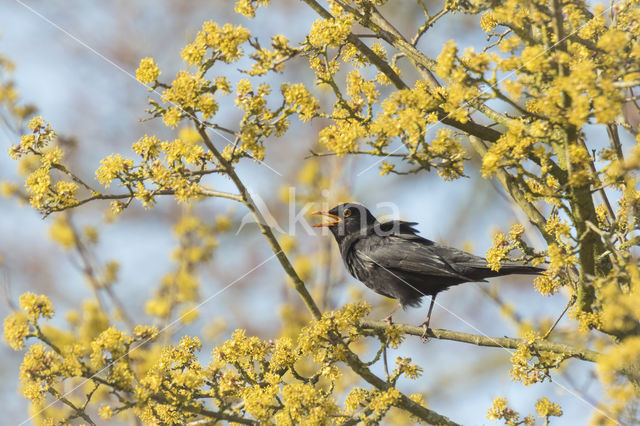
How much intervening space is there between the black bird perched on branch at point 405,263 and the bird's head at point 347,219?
107 millimetres

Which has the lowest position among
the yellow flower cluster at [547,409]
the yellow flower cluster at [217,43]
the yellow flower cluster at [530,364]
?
the yellow flower cluster at [547,409]

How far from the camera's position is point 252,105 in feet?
9.65

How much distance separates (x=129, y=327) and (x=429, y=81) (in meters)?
2.75

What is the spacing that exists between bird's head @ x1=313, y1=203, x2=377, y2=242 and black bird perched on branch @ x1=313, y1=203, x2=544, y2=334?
0.35ft

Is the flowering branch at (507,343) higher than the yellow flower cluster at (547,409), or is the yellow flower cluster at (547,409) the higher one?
the flowering branch at (507,343)

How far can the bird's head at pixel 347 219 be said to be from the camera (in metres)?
5.92

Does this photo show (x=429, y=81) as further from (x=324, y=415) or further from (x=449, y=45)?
(x=324, y=415)

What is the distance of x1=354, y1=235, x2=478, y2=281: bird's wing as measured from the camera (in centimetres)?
501

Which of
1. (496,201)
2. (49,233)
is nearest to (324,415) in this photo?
(49,233)

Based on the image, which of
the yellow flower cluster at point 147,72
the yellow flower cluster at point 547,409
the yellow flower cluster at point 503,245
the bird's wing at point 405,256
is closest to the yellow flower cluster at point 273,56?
the yellow flower cluster at point 147,72

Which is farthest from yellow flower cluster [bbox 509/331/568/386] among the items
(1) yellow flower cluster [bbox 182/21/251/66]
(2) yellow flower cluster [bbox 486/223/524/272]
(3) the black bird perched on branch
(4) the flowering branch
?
(1) yellow flower cluster [bbox 182/21/251/66]

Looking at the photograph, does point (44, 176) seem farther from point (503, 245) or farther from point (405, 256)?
point (405, 256)

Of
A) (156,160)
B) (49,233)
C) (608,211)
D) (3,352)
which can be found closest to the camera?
(156,160)

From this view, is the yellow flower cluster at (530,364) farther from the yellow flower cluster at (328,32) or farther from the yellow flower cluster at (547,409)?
the yellow flower cluster at (328,32)
